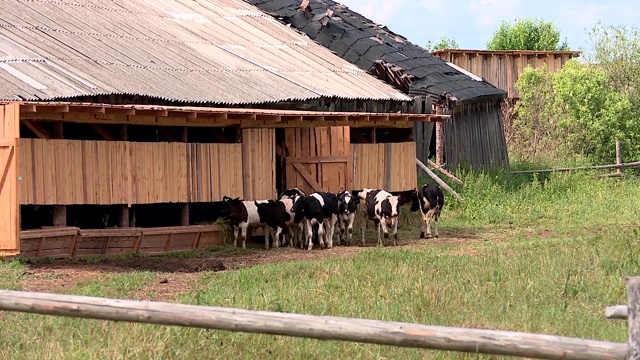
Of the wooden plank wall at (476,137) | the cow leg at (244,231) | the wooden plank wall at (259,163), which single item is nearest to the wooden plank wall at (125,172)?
the wooden plank wall at (259,163)

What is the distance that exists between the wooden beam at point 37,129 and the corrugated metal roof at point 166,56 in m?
0.61

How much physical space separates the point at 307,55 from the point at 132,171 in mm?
8771

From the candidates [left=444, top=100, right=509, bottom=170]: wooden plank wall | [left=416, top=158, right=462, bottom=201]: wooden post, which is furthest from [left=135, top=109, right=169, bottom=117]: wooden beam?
[left=444, top=100, right=509, bottom=170]: wooden plank wall

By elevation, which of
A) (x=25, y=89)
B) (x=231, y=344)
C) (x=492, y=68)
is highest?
(x=492, y=68)

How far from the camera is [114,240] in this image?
17766 millimetres

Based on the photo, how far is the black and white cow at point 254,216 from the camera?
19578mm

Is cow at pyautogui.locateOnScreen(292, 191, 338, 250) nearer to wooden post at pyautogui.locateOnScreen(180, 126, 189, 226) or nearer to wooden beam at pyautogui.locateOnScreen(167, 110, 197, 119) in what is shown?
wooden post at pyautogui.locateOnScreen(180, 126, 189, 226)

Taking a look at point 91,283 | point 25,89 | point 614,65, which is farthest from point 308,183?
point 614,65

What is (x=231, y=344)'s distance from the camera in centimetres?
923

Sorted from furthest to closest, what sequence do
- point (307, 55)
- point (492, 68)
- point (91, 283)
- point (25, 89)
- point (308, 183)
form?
point (492, 68), point (307, 55), point (308, 183), point (25, 89), point (91, 283)

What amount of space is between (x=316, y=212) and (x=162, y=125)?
10.3 ft

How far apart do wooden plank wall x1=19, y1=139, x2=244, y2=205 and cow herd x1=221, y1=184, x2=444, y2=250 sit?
68 centimetres

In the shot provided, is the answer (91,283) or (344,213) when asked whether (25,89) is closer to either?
(91,283)

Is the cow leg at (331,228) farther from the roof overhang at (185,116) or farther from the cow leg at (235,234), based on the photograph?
the roof overhang at (185,116)
